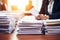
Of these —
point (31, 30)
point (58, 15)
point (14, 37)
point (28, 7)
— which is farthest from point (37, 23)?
point (28, 7)

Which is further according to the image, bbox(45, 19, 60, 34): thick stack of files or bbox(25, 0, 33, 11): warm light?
bbox(25, 0, 33, 11): warm light

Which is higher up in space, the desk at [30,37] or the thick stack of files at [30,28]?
the thick stack of files at [30,28]

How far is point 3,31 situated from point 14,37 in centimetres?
14

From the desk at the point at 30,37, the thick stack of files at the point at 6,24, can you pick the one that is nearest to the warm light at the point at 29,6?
the thick stack of files at the point at 6,24

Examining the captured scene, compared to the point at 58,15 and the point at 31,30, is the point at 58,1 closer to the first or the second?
the point at 58,15

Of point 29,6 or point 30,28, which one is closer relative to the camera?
point 30,28

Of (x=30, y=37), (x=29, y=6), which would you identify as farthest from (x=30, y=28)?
(x=29, y=6)

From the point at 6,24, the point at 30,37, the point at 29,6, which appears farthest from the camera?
the point at 29,6

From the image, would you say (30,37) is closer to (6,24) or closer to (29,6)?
(6,24)

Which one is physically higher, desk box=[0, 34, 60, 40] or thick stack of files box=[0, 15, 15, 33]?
thick stack of files box=[0, 15, 15, 33]

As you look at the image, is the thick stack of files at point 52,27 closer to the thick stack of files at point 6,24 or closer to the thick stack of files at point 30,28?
the thick stack of files at point 30,28

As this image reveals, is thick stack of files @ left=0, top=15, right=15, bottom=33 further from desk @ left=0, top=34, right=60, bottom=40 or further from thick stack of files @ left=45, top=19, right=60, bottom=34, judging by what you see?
thick stack of files @ left=45, top=19, right=60, bottom=34

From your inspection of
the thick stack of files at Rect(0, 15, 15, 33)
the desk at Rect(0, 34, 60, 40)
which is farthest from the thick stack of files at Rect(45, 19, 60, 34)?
the thick stack of files at Rect(0, 15, 15, 33)

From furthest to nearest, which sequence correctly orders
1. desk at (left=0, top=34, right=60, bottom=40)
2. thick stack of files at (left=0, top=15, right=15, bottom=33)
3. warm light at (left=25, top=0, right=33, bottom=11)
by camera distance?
warm light at (left=25, top=0, right=33, bottom=11) < thick stack of files at (left=0, top=15, right=15, bottom=33) < desk at (left=0, top=34, right=60, bottom=40)
